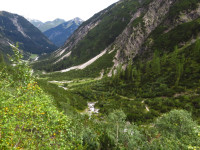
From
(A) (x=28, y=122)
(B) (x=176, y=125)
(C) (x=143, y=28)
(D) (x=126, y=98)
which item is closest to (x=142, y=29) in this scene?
(C) (x=143, y=28)

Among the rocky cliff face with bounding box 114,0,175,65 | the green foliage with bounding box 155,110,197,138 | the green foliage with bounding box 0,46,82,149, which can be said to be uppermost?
the rocky cliff face with bounding box 114,0,175,65

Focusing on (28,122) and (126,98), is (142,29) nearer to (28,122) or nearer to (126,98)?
(126,98)

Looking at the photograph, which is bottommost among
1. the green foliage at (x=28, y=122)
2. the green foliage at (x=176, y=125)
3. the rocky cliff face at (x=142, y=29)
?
the green foliage at (x=176, y=125)

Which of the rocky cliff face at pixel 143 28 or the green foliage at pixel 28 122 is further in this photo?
the rocky cliff face at pixel 143 28

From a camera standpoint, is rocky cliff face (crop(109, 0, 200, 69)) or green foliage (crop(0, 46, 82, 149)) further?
rocky cliff face (crop(109, 0, 200, 69))

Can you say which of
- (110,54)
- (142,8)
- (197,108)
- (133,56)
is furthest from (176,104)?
(142,8)

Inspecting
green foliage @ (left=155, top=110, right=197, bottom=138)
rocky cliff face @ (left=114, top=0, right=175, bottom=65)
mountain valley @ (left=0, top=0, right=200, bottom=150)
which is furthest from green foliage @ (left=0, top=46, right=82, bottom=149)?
rocky cliff face @ (left=114, top=0, right=175, bottom=65)

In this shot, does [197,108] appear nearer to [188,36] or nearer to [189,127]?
[189,127]

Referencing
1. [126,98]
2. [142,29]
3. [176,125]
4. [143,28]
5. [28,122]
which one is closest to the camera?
[28,122]

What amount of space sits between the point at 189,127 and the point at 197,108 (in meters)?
29.0

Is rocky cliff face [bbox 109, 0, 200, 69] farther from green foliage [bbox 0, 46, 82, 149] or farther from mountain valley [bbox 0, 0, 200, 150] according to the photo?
green foliage [bbox 0, 46, 82, 149]

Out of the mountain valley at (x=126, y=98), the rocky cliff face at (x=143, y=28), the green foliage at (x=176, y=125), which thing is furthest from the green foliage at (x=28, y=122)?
the rocky cliff face at (x=143, y=28)

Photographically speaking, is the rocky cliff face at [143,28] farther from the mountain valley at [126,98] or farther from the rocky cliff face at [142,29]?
the mountain valley at [126,98]

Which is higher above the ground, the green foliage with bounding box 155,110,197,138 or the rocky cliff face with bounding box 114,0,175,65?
the rocky cliff face with bounding box 114,0,175,65
